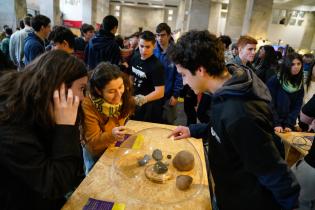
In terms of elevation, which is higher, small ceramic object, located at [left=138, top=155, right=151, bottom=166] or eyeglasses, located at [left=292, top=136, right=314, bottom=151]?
small ceramic object, located at [left=138, top=155, right=151, bottom=166]

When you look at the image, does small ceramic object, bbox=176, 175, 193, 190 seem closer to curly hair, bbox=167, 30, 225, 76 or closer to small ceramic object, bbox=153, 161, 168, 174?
small ceramic object, bbox=153, 161, 168, 174

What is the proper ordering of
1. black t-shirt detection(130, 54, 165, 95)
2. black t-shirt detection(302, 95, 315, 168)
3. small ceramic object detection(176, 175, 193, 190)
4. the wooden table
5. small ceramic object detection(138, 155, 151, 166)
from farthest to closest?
1. black t-shirt detection(130, 54, 165, 95)
2. black t-shirt detection(302, 95, 315, 168)
3. small ceramic object detection(138, 155, 151, 166)
4. small ceramic object detection(176, 175, 193, 190)
5. the wooden table

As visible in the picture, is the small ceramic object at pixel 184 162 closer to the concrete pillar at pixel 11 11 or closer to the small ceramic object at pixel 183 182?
the small ceramic object at pixel 183 182

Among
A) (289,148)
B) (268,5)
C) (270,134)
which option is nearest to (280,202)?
(270,134)

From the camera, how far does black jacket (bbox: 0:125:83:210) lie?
39.2 inches

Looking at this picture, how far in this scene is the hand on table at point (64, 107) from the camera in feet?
3.75

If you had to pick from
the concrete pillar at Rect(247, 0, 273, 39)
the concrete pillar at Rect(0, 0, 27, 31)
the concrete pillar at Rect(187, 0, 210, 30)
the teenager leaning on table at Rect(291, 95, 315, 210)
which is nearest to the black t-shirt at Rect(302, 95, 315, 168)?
the teenager leaning on table at Rect(291, 95, 315, 210)

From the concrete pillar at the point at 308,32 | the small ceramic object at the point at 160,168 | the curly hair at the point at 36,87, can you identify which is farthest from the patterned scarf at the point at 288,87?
the concrete pillar at the point at 308,32

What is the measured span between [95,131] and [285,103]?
2.84 meters

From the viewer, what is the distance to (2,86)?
1.13 meters

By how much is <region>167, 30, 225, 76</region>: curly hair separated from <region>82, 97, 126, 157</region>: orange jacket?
2.89 ft

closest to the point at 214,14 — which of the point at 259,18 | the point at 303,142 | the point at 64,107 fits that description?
the point at 259,18

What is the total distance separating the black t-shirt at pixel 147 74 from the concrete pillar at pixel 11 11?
7.96 metres

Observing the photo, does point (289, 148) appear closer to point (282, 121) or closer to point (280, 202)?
point (282, 121)
